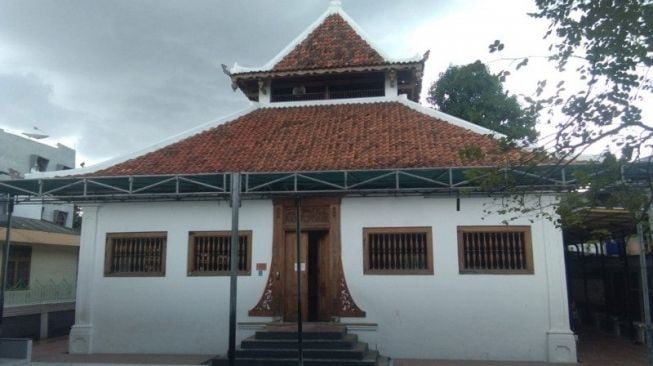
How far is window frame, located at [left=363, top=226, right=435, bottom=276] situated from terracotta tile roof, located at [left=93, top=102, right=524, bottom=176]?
1.41 m

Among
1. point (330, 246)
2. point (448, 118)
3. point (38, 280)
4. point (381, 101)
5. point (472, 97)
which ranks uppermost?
point (472, 97)

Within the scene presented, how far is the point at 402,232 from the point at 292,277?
101 inches

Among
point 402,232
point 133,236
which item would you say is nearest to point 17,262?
point 133,236

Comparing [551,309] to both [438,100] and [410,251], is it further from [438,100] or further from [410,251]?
[438,100]

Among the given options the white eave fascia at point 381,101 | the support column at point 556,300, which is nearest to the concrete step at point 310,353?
the support column at point 556,300

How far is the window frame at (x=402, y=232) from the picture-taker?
10.7 metres

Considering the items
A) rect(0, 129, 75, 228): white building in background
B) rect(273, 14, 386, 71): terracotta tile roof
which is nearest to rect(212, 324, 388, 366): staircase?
rect(273, 14, 386, 71): terracotta tile roof

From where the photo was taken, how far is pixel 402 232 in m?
10.9

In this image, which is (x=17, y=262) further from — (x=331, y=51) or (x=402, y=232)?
(x=402, y=232)

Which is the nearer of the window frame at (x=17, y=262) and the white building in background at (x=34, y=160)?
the window frame at (x=17, y=262)

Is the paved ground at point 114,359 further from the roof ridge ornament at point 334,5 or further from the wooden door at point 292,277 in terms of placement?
the roof ridge ornament at point 334,5

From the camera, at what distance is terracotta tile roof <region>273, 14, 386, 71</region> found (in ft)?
44.8

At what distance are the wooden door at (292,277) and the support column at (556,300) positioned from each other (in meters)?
4.92

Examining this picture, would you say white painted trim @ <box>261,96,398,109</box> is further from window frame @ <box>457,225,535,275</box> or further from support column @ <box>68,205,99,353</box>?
support column @ <box>68,205,99,353</box>
